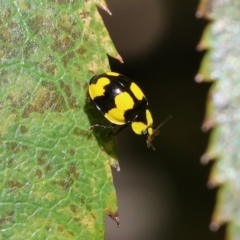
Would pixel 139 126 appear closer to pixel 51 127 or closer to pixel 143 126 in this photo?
pixel 143 126

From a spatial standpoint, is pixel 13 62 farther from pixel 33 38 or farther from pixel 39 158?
pixel 39 158

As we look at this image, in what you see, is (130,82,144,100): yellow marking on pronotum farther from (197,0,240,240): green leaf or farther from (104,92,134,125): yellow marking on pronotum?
(197,0,240,240): green leaf

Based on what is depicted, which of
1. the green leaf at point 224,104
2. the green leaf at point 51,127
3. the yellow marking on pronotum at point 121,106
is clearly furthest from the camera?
the yellow marking on pronotum at point 121,106

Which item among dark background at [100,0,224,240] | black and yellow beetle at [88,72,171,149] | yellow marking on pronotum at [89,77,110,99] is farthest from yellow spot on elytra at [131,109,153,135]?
dark background at [100,0,224,240]

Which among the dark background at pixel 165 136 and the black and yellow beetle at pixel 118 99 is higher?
the black and yellow beetle at pixel 118 99

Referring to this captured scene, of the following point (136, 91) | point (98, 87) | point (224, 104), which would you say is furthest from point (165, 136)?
point (224, 104)

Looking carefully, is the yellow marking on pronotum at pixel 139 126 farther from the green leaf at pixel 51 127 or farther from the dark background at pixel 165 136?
the dark background at pixel 165 136

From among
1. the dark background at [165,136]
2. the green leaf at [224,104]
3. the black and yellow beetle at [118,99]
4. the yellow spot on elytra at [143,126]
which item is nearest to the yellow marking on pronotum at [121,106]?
the black and yellow beetle at [118,99]

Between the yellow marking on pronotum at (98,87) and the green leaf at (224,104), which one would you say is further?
the yellow marking on pronotum at (98,87)
